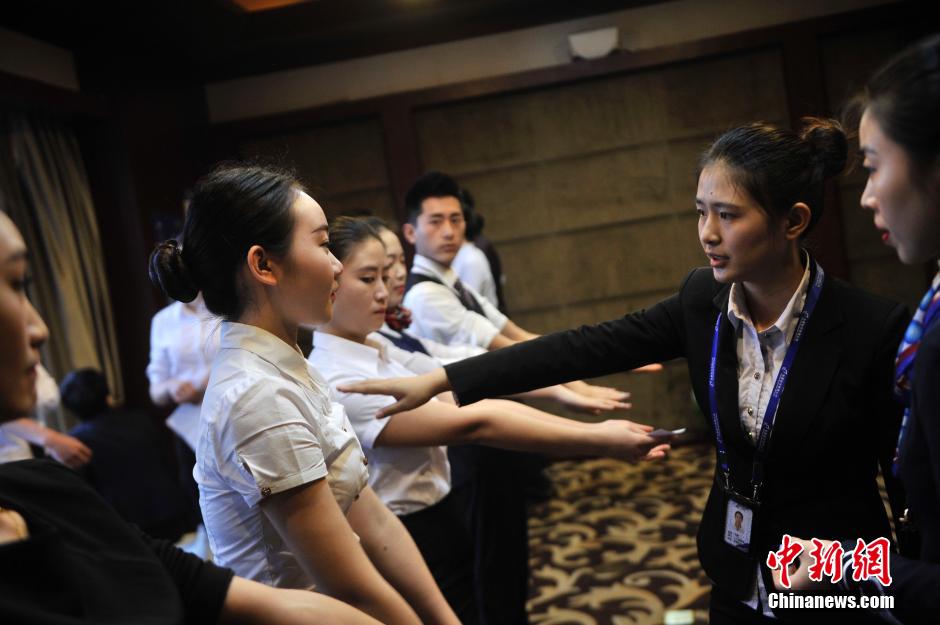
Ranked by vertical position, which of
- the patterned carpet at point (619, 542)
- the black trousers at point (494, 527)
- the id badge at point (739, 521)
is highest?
the id badge at point (739, 521)

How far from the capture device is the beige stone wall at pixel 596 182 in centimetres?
536

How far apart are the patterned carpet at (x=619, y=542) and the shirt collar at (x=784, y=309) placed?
5.60 feet

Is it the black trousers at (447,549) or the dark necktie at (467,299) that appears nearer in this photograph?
the black trousers at (447,549)

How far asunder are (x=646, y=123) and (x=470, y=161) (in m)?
1.15

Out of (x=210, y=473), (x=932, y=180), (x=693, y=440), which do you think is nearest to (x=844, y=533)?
(x=932, y=180)

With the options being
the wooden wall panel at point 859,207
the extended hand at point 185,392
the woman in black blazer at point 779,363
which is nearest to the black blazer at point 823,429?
the woman in black blazer at point 779,363

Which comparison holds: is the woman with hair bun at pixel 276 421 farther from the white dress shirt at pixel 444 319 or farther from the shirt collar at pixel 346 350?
the white dress shirt at pixel 444 319

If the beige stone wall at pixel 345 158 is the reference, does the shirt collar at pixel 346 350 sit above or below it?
below

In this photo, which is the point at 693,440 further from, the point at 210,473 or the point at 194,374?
the point at 210,473

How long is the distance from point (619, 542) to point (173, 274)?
9.43 ft

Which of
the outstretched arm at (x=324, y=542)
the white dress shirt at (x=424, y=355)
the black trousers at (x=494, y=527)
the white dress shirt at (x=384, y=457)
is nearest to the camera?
the outstretched arm at (x=324, y=542)

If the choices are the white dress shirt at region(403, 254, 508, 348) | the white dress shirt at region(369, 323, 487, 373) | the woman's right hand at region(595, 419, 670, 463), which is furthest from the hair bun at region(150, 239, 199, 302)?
the white dress shirt at region(403, 254, 508, 348)

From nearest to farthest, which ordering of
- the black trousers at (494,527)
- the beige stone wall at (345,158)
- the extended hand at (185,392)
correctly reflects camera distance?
the black trousers at (494,527), the extended hand at (185,392), the beige stone wall at (345,158)

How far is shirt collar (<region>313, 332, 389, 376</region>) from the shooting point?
1.98 metres
